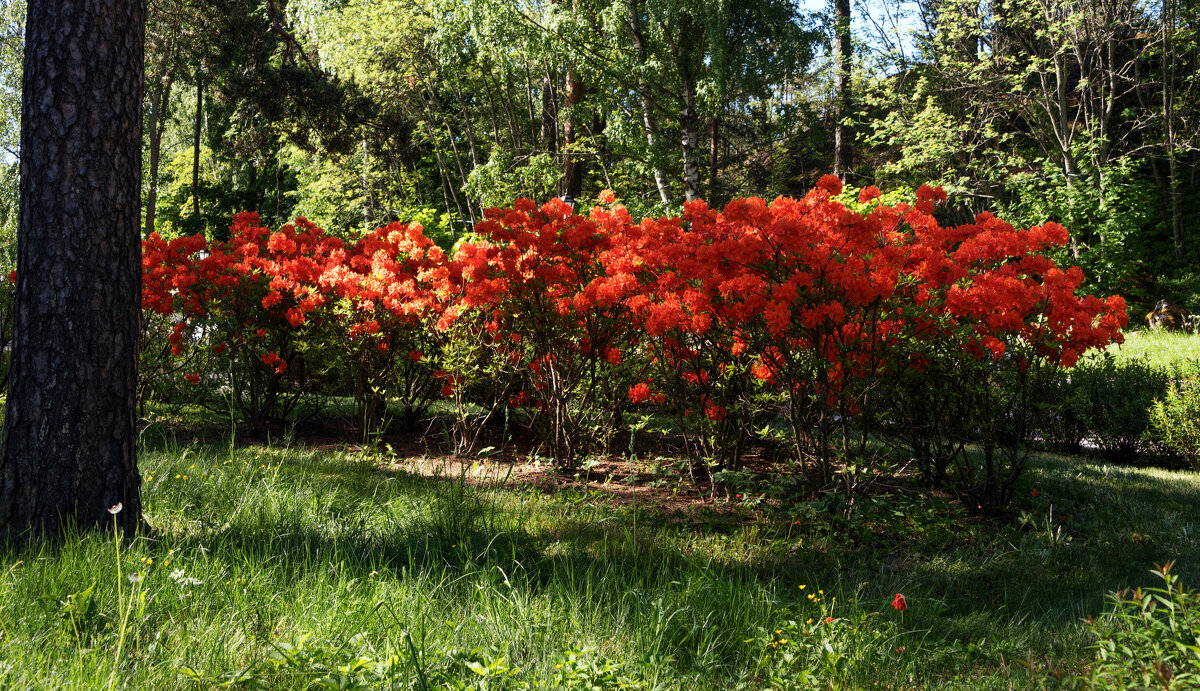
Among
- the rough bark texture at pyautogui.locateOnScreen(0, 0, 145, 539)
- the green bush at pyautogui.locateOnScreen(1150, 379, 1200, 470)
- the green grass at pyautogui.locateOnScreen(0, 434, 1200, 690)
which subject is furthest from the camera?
the green bush at pyautogui.locateOnScreen(1150, 379, 1200, 470)

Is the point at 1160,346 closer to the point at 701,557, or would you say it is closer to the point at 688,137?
the point at 688,137

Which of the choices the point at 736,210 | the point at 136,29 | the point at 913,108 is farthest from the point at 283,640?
the point at 913,108

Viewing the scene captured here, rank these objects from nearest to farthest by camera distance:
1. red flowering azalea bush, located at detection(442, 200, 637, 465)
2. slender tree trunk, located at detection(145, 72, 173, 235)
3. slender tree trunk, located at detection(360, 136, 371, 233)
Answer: red flowering azalea bush, located at detection(442, 200, 637, 465) → slender tree trunk, located at detection(145, 72, 173, 235) → slender tree trunk, located at detection(360, 136, 371, 233)

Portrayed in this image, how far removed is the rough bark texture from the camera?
2.84 m

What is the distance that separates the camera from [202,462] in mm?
4340

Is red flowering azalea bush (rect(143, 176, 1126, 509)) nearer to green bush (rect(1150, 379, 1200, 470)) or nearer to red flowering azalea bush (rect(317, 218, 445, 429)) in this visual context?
red flowering azalea bush (rect(317, 218, 445, 429))

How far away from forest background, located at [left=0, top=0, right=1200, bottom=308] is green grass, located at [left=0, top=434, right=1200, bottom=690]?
20.1 ft

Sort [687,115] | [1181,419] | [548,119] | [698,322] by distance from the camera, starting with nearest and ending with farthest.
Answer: [698,322]
[1181,419]
[687,115]
[548,119]

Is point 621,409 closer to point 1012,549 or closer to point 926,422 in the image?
point 926,422

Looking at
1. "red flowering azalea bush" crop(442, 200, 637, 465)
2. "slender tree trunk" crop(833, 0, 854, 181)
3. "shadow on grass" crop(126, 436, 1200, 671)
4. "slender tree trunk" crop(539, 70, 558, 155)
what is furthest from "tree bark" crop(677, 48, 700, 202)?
"shadow on grass" crop(126, 436, 1200, 671)

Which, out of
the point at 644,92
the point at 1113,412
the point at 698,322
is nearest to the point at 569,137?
the point at 644,92

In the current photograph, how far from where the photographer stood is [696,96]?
11.2 meters

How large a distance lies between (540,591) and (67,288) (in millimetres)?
2206

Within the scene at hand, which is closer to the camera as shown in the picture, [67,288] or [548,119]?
[67,288]
